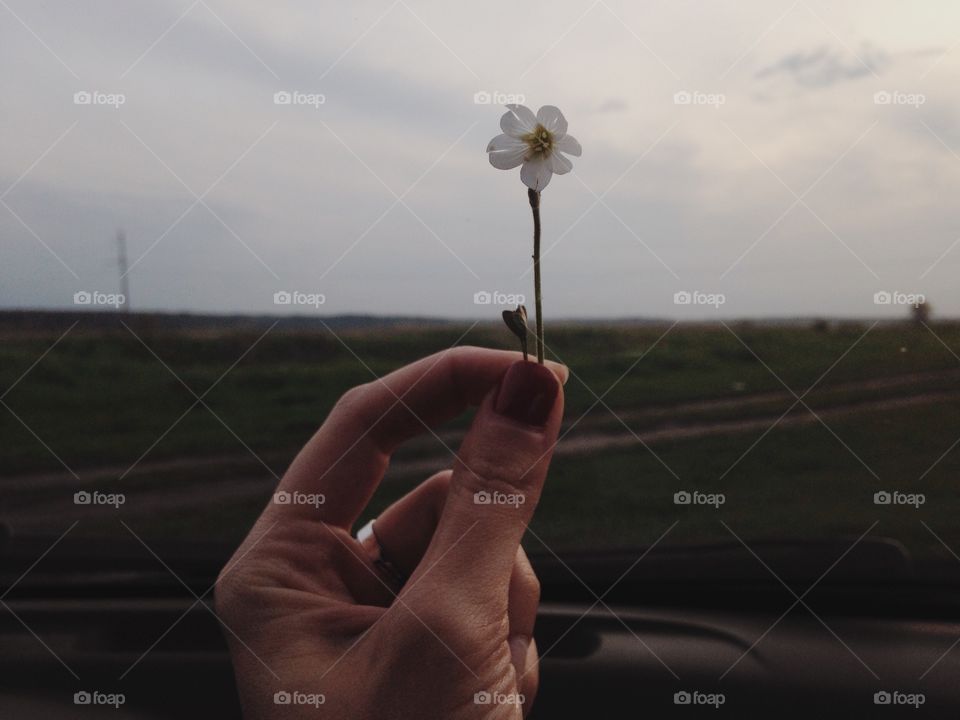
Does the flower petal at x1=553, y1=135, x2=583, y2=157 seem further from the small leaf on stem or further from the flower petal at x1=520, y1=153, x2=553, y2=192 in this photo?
the small leaf on stem

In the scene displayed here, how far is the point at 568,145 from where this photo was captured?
1.38 meters

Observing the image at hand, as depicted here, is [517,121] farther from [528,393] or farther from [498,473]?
[498,473]

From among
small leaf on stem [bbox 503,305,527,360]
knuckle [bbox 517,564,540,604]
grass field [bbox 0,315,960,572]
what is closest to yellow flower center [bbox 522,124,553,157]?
small leaf on stem [bbox 503,305,527,360]

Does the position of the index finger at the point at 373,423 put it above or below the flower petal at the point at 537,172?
below

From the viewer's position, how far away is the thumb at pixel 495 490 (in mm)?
1547

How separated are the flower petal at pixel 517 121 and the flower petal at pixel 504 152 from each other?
1 centimetres

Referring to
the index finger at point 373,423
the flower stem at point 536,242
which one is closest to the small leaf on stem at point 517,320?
the flower stem at point 536,242

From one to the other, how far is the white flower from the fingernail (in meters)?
0.36

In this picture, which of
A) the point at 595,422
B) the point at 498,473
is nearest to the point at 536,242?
the point at 498,473

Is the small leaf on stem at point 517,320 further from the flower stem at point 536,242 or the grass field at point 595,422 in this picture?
the grass field at point 595,422

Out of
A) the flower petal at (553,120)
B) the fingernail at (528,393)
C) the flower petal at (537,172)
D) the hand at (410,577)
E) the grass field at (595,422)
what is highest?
the grass field at (595,422)

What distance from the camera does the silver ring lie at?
6.96ft

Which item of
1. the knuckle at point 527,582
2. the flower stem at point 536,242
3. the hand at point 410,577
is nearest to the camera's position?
the flower stem at point 536,242

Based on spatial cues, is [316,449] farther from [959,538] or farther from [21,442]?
[21,442]
